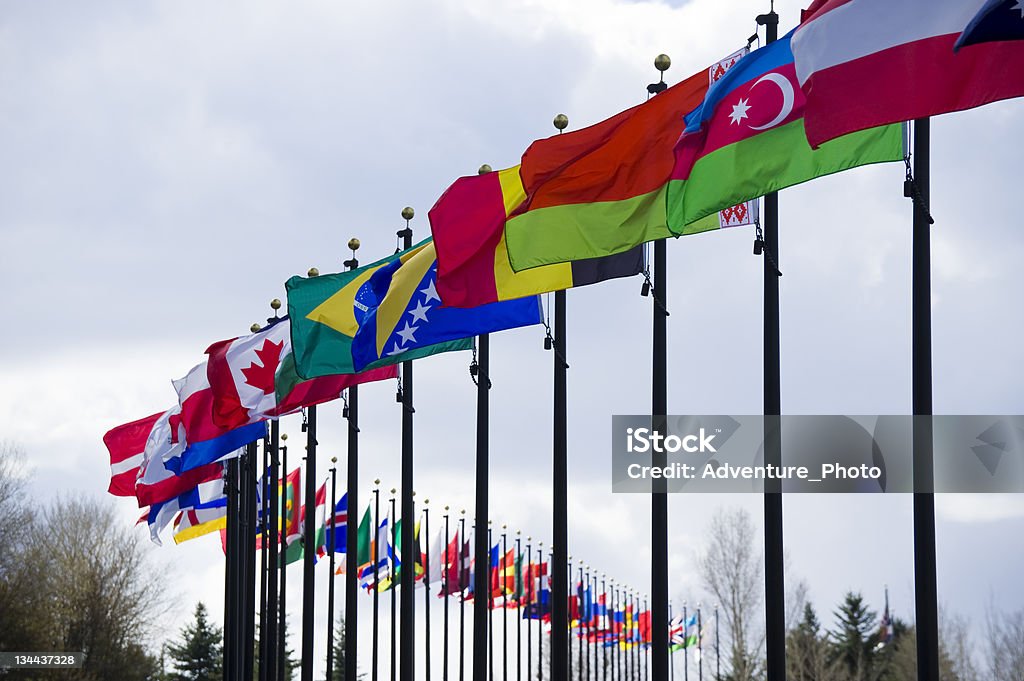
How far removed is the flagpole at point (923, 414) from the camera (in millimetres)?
10945

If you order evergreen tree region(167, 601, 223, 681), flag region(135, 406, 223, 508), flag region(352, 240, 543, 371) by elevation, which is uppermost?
flag region(352, 240, 543, 371)

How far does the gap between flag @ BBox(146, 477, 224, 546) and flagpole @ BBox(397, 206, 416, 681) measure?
15360 mm

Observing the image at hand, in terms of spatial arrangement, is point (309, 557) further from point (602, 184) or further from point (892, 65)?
point (892, 65)

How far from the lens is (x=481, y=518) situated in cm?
1908

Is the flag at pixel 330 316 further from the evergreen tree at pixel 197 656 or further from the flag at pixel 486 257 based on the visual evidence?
the evergreen tree at pixel 197 656

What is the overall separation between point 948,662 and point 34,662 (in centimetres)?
4014

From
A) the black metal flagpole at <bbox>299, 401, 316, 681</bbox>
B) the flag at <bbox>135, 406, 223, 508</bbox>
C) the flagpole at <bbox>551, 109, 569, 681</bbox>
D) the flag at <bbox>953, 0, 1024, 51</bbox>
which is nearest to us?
the flag at <bbox>953, 0, 1024, 51</bbox>

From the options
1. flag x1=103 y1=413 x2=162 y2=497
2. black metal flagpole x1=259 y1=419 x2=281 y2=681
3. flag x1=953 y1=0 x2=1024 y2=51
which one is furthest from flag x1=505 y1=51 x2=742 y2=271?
flag x1=103 y1=413 x2=162 y2=497

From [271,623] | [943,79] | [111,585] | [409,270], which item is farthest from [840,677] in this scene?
[943,79]

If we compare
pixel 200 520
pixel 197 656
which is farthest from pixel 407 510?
pixel 197 656

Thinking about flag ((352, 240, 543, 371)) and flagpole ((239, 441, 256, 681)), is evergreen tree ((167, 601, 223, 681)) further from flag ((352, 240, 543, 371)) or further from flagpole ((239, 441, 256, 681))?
flag ((352, 240, 543, 371))

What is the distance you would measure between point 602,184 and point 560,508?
12.3 ft

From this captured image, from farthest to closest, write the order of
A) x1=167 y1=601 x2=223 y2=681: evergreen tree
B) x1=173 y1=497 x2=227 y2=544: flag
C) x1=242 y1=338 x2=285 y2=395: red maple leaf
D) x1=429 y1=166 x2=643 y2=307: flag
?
x1=167 y1=601 x2=223 y2=681: evergreen tree
x1=173 y1=497 x2=227 y2=544: flag
x1=242 y1=338 x2=285 y2=395: red maple leaf
x1=429 y1=166 x2=643 y2=307: flag

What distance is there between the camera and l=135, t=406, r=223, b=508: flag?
3416 cm
